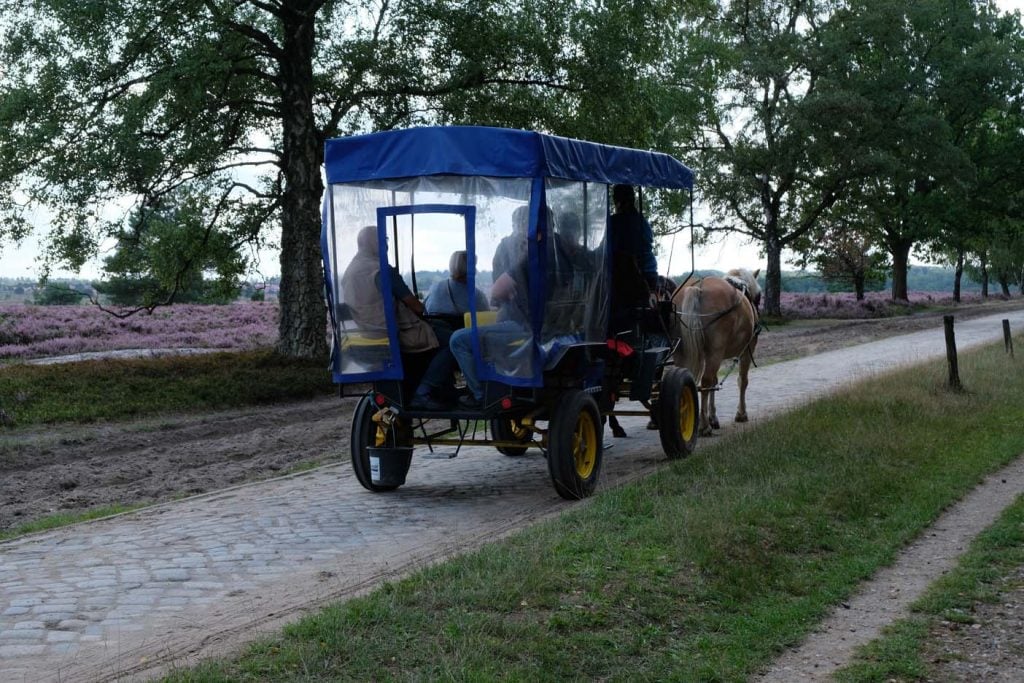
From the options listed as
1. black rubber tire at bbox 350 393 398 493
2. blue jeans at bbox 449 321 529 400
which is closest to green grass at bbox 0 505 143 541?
black rubber tire at bbox 350 393 398 493

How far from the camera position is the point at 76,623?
6.67 m

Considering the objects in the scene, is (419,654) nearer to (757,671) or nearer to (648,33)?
(757,671)

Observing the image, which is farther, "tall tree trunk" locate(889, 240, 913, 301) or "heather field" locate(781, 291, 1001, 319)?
"tall tree trunk" locate(889, 240, 913, 301)

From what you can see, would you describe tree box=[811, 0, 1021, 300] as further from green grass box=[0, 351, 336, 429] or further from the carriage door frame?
the carriage door frame

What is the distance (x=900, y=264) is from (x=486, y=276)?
5413 centimetres

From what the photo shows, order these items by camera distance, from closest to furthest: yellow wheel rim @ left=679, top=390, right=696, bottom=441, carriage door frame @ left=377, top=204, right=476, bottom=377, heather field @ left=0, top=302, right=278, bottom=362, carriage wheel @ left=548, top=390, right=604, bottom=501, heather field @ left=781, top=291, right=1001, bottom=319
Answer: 1. carriage wheel @ left=548, top=390, right=604, bottom=501
2. carriage door frame @ left=377, top=204, right=476, bottom=377
3. yellow wheel rim @ left=679, top=390, right=696, bottom=441
4. heather field @ left=0, top=302, right=278, bottom=362
5. heather field @ left=781, top=291, right=1001, bottom=319

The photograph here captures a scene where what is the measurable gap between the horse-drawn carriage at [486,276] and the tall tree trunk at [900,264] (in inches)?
2006

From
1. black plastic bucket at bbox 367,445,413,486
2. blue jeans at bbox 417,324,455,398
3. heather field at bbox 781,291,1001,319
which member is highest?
blue jeans at bbox 417,324,455,398

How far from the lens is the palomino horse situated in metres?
13.8

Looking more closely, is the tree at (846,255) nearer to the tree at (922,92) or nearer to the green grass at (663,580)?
the tree at (922,92)

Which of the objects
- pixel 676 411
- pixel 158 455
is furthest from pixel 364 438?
pixel 158 455

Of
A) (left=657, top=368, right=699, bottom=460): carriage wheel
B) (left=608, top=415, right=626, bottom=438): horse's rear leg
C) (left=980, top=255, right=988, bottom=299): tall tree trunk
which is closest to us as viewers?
(left=657, top=368, right=699, bottom=460): carriage wheel

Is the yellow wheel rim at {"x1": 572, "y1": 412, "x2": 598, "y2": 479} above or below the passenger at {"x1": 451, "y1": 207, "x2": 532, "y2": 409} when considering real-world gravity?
below

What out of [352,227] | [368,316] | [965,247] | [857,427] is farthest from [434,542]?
[965,247]
